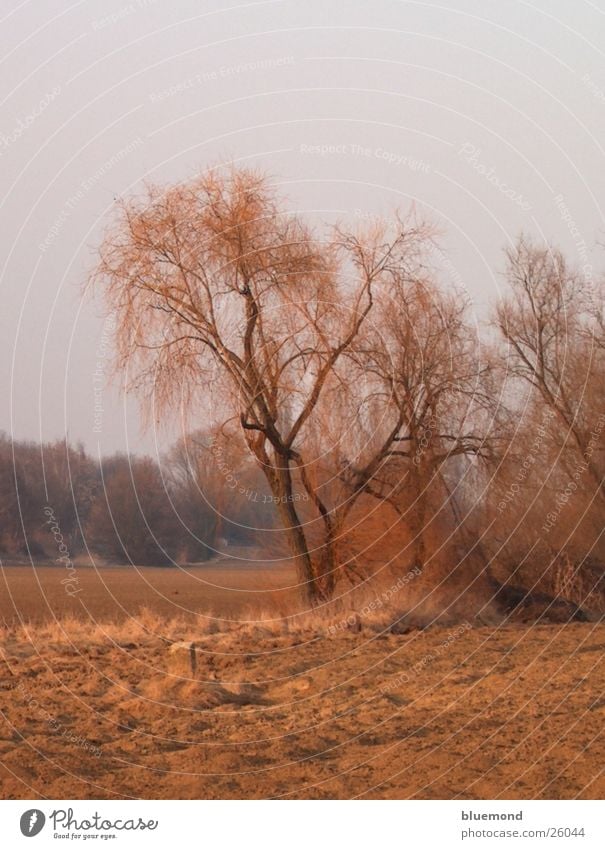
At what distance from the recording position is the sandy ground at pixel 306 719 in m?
9.02

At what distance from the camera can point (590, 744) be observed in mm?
9883

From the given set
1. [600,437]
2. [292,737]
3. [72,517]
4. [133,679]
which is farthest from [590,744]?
[72,517]

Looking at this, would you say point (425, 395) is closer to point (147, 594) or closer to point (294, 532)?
point (294, 532)

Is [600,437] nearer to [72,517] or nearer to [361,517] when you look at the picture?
[361,517]

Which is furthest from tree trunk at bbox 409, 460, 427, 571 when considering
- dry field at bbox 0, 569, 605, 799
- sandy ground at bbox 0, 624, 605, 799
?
sandy ground at bbox 0, 624, 605, 799

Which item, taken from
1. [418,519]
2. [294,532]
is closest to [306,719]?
[294,532]

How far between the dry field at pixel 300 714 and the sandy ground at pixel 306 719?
24mm

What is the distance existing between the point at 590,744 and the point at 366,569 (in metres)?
12.0

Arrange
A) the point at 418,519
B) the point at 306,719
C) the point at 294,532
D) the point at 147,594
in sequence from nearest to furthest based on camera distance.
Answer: the point at 306,719
the point at 294,532
the point at 418,519
the point at 147,594
